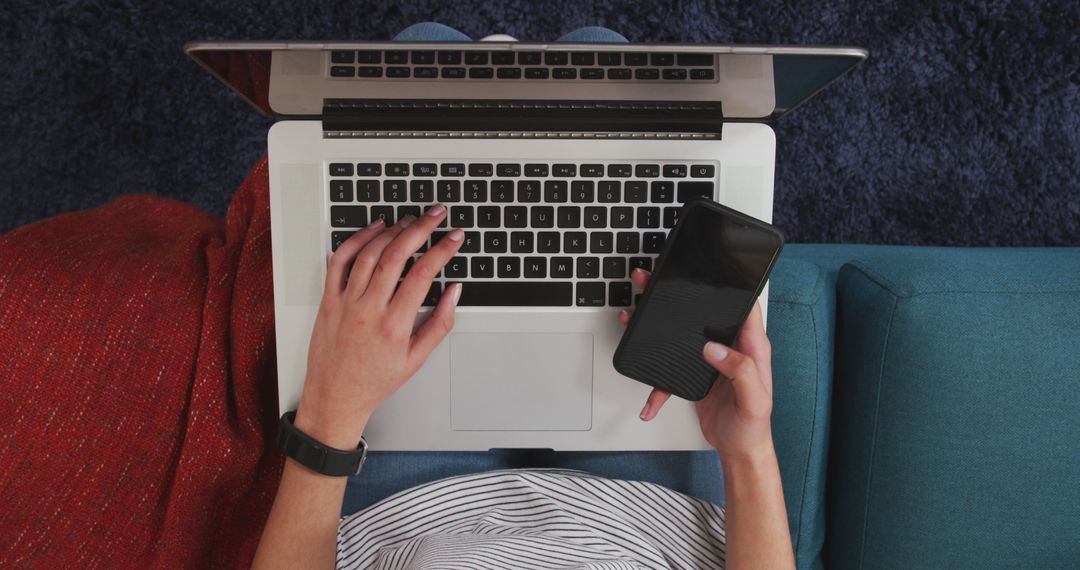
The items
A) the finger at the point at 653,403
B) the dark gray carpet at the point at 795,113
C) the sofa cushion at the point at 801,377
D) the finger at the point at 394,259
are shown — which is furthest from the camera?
the dark gray carpet at the point at 795,113

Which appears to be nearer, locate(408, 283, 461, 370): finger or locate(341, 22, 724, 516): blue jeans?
locate(408, 283, 461, 370): finger

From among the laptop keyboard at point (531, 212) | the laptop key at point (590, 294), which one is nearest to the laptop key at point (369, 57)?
the laptop keyboard at point (531, 212)

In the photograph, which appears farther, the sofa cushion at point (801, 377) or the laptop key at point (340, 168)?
the sofa cushion at point (801, 377)

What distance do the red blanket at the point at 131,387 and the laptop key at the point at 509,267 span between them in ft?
0.84

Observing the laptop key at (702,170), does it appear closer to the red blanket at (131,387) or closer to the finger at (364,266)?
the finger at (364,266)

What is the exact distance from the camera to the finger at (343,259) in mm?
646

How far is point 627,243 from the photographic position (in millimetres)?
699

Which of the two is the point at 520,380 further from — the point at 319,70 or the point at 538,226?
the point at 319,70

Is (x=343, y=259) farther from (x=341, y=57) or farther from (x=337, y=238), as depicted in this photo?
(x=341, y=57)

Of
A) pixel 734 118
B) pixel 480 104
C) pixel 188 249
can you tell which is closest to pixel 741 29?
pixel 734 118

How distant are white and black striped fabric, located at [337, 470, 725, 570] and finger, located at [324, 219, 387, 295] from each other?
0.92 ft

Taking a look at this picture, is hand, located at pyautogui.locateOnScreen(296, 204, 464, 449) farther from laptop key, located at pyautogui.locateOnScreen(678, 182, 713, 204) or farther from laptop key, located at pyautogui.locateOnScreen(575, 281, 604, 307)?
laptop key, located at pyautogui.locateOnScreen(678, 182, 713, 204)

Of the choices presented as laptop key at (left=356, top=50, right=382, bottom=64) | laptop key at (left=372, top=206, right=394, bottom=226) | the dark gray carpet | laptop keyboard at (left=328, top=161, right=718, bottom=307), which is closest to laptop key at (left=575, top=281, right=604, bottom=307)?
laptop keyboard at (left=328, top=161, right=718, bottom=307)

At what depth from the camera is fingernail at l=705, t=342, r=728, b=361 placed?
0.64 metres
